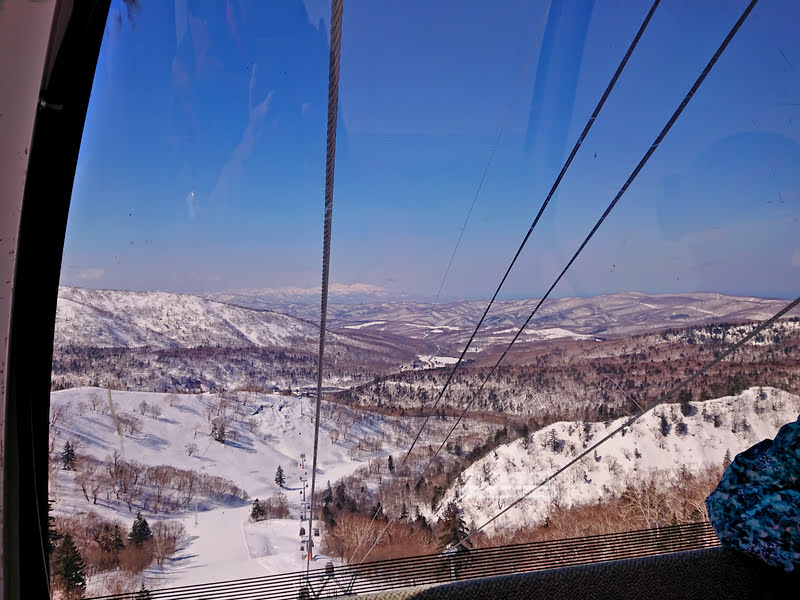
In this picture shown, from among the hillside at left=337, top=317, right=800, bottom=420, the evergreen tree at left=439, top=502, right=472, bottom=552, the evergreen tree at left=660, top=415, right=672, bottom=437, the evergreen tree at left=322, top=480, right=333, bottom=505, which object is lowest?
the evergreen tree at left=322, top=480, right=333, bottom=505

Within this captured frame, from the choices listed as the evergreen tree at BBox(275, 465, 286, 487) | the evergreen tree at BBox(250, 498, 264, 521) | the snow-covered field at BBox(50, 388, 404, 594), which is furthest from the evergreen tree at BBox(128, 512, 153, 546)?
the evergreen tree at BBox(275, 465, 286, 487)

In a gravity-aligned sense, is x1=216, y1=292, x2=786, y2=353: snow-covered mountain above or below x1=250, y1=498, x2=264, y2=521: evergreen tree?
above

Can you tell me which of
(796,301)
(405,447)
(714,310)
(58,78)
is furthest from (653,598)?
(405,447)

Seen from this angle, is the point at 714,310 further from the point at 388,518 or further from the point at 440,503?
the point at 388,518

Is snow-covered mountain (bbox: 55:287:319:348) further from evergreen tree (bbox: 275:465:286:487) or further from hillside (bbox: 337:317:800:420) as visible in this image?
evergreen tree (bbox: 275:465:286:487)

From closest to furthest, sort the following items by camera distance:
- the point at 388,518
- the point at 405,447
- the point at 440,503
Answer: the point at 388,518, the point at 440,503, the point at 405,447

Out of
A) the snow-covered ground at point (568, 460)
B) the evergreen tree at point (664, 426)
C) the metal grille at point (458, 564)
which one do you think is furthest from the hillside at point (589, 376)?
the metal grille at point (458, 564)

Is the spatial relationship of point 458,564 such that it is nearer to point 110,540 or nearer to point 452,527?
point 452,527

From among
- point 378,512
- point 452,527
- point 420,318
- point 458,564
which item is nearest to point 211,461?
point 378,512
